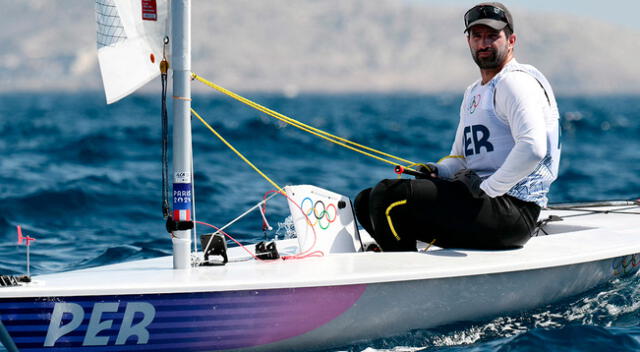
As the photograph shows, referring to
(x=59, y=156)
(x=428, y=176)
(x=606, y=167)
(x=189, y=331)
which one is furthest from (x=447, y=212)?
(x=606, y=167)

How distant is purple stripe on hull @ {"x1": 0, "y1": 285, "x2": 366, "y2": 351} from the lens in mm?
3803

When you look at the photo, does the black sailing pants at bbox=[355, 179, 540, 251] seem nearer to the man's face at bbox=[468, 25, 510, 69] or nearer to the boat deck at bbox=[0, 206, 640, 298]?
the boat deck at bbox=[0, 206, 640, 298]

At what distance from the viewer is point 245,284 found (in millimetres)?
3992

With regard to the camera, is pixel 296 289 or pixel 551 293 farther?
pixel 551 293

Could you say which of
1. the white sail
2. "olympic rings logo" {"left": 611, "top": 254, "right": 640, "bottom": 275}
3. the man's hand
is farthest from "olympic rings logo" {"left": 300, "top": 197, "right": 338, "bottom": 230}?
"olympic rings logo" {"left": 611, "top": 254, "right": 640, "bottom": 275}

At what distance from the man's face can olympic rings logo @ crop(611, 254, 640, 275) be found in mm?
1427

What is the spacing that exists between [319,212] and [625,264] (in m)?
1.91

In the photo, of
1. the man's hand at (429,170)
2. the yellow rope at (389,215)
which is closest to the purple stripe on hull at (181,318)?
the yellow rope at (389,215)

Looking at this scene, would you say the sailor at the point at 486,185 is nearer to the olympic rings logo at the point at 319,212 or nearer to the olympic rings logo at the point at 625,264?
the olympic rings logo at the point at 319,212

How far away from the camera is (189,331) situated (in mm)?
3990

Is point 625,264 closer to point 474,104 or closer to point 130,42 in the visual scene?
point 474,104

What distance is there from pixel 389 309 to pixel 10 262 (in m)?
3.78

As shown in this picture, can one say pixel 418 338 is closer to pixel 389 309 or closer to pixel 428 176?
pixel 389 309

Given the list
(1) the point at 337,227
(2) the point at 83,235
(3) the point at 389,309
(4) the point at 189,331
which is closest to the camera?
(4) the point at 189,331
